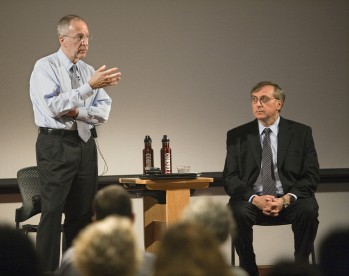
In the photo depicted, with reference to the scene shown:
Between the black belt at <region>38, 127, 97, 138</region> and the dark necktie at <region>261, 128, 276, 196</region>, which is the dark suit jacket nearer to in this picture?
the dark necktie at <region>261, 128, 276, 196</region>

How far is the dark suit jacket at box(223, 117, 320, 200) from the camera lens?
482 cm

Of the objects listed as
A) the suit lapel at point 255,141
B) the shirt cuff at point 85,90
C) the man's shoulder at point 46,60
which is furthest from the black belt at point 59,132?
the suit lapel at point 255,141

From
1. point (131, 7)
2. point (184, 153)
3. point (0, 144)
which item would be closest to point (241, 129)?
point (184, 153)

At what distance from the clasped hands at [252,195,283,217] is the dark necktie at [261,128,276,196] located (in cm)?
15

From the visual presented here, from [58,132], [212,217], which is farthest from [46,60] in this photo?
[212,217]

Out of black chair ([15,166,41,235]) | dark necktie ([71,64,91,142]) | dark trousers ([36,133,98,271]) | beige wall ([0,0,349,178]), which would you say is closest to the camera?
dark trousers ([36,133,98,271])

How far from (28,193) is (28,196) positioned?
3cm

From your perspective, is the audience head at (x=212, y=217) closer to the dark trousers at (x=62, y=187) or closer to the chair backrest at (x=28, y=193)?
the dark trousers at (x=62, y=187)

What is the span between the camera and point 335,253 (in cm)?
234

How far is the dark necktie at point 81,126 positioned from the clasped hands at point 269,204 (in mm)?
1266

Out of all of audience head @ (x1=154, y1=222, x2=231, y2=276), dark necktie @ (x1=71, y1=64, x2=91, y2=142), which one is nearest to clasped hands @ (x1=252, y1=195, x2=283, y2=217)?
dark necktie @ (x1=71, y1=64, x2=91, y2=142)

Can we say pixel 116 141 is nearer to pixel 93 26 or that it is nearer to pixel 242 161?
pixel 93 26

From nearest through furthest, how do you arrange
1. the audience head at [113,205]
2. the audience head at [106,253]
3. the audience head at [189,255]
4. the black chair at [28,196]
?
the audience head at [189,255] → the audience head at [106,253] → the audience head at [113,205] → the black chair at [28,196]

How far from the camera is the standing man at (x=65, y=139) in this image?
415 cm
